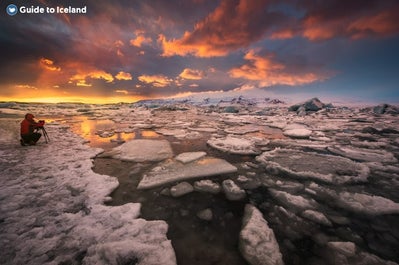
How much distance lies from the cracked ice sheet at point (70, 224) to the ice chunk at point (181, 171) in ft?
1.84

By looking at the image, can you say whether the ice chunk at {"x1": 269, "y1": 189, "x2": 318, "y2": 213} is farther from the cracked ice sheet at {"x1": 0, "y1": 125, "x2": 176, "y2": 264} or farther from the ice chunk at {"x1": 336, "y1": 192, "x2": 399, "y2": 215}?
the cracked ice sheet at {"x1": 0, "y1": 125, "x2": 176, "y2": 264}

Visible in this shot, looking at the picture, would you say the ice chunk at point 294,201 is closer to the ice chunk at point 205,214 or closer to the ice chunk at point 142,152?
the ice chunk at point 205,214

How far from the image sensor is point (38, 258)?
1.50m

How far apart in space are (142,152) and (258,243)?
352cm

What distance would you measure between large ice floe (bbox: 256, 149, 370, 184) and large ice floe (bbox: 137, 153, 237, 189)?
97 cm

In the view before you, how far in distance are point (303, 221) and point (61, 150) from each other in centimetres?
561

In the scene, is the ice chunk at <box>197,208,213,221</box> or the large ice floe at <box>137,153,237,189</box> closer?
Result: the ice chunk at <box>197,208,213,221</box>

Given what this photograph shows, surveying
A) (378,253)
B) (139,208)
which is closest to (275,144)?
(378,253)

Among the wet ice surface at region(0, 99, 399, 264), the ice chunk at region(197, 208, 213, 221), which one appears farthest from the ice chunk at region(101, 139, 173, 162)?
the ice chunk at region(197, 208, 213, 221)

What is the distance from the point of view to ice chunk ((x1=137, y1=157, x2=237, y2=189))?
2.95 m

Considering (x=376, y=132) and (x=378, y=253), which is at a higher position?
(x=376, y=132)

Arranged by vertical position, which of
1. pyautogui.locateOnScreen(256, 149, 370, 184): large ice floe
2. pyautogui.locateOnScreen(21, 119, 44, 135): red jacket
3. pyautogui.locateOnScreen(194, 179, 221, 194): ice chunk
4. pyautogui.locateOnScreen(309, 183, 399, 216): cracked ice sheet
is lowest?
pyautogui.locateOnScreen(194, 179, 221, 194): ice chunk

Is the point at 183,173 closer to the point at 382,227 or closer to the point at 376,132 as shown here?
the point at 382,227

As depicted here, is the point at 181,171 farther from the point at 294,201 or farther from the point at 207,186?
the point at 294,201
